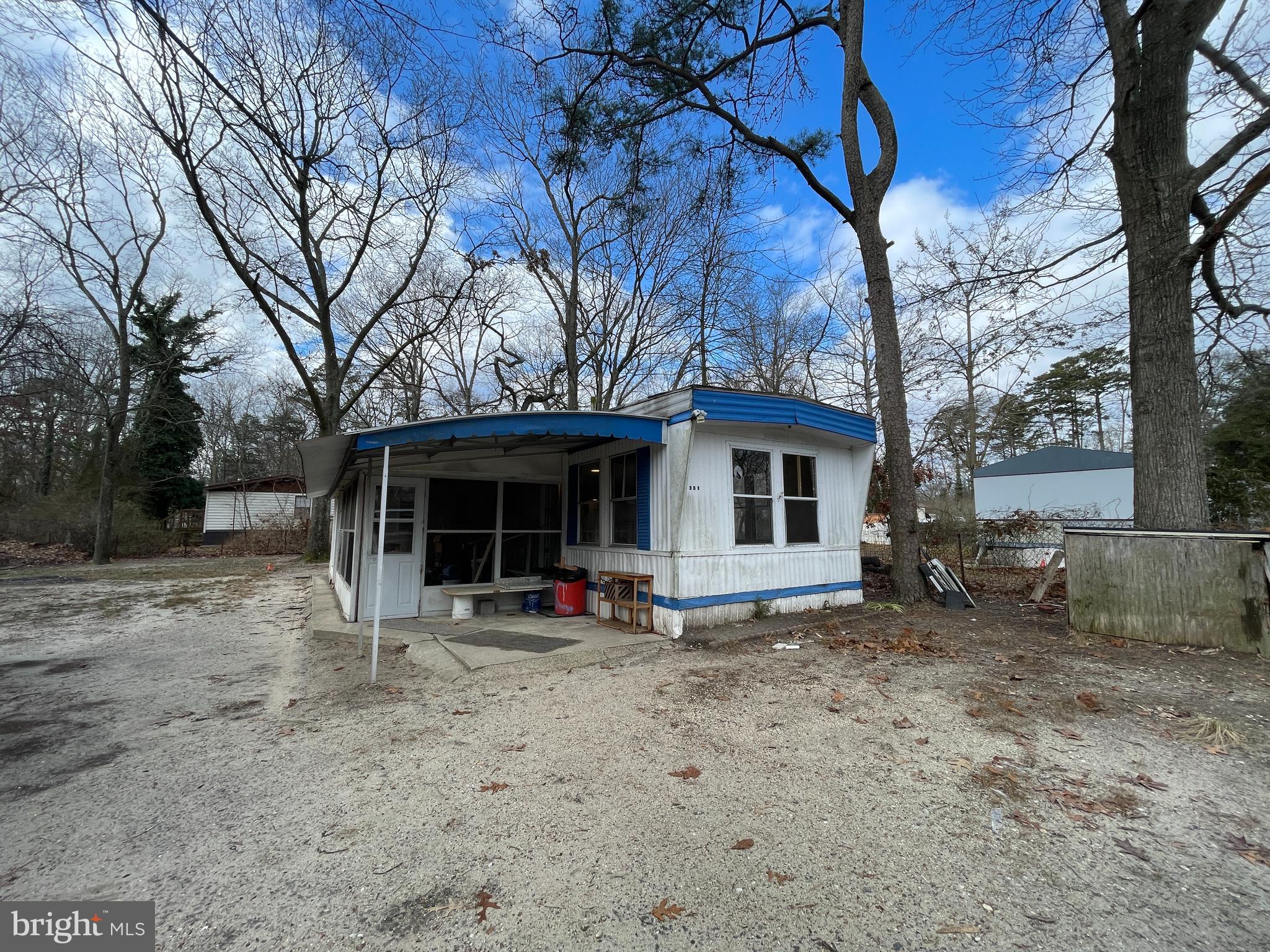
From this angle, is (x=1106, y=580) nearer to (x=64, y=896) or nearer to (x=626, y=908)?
(x=626, y=908)

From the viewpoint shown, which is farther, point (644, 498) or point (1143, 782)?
point (644, 498)

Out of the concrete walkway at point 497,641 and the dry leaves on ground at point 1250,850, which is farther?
the concrete walkway at point 497,641

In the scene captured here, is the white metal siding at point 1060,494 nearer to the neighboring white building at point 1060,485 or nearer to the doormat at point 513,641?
the neighboring white building at point 1060,485

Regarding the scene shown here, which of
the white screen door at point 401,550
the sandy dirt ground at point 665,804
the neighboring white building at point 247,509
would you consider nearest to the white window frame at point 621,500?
the sandy dirt ground at point 665,804

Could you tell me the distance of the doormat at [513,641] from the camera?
18.7 ft

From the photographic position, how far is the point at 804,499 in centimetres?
777

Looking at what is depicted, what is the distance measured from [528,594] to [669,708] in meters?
4.40

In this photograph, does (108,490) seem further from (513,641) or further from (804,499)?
(804,499)

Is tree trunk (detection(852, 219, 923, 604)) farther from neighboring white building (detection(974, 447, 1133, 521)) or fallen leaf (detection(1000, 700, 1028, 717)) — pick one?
neighboring white building (detection(974, 447, 1133, 521))

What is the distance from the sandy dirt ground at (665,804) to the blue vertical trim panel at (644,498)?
5.83ft

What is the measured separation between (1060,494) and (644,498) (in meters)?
19.2

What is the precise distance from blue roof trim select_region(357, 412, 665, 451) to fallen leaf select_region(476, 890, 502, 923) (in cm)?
412

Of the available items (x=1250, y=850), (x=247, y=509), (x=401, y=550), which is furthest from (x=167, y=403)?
(x=1250, y=850)

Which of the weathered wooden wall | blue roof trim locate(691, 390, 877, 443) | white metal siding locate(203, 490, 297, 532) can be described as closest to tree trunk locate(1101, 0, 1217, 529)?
the weathered wooden wall
